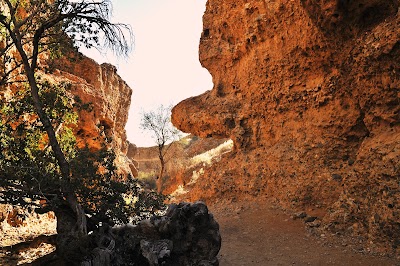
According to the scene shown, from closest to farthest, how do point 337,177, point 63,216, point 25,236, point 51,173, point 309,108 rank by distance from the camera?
point 63,216
point 51,173
point 25,236
point 337,177
point 309,108

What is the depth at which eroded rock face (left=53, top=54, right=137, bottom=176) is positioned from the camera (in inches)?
771

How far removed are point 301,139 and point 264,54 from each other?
5381 millimetres

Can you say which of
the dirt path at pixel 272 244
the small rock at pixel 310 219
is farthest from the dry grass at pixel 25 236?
the small rock at pixel 310 219

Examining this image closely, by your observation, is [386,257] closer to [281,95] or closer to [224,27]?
[281,95]

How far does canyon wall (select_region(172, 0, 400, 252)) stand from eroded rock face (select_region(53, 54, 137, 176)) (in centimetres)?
650

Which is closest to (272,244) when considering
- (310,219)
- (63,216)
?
(310,219)

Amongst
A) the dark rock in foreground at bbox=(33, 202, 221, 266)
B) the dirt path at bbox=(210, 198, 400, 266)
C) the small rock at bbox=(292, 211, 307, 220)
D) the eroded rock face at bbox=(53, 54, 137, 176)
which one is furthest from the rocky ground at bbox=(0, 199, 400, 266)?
the eroded rock face at bbox=(53, 54, 137, 176)

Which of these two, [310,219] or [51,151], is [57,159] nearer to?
[51,151]

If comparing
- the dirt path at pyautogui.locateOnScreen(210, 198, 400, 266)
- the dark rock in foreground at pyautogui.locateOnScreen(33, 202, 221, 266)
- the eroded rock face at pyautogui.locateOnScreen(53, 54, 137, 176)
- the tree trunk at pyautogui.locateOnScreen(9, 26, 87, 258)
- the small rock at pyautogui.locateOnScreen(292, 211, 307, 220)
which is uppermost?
the eroded rock face at pyautogui.locateOnScreen(53, 54, 137, 176)

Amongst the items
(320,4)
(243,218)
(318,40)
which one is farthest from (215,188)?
(320,4)

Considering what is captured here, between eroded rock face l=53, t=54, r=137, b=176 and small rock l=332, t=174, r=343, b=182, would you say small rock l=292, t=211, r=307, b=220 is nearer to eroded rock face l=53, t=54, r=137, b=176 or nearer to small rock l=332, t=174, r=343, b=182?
small rock l=332, t=174, r=343, b=182

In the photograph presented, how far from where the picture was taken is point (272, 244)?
10.1 metres

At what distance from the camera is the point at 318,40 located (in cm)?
1249

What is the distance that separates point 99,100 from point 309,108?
15.8m
